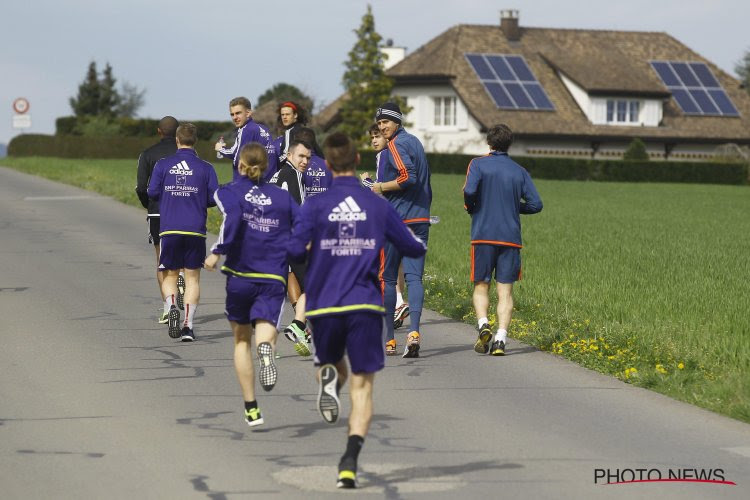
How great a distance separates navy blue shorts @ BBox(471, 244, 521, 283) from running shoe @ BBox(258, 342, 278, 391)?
12.1 ft

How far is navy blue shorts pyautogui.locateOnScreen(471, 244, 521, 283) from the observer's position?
39.0 feet

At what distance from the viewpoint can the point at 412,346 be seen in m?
11.5

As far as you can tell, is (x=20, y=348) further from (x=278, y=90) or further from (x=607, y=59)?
(x=278, y=90)

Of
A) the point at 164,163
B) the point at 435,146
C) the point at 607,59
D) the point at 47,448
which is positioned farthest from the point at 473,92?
the point at 47,448

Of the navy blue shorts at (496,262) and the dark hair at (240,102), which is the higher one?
the dark hair at (240,102)

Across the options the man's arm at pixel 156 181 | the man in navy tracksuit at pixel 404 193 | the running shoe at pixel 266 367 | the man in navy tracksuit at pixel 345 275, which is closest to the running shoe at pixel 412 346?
the man in navy tracksuit at pixel 404 193

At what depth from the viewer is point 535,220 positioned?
31.2 metres

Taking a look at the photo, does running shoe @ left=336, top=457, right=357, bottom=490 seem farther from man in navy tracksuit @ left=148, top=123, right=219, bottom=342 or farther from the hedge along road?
man in navy tracksuit @ left=148, top=123, right=219, bottom=342

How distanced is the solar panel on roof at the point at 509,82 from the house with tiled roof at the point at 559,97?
0.18ft

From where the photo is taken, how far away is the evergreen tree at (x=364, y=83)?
75.6 m

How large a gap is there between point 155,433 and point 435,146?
6759cm

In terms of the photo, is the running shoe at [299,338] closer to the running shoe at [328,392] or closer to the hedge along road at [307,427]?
the hedge along road at [307,427]

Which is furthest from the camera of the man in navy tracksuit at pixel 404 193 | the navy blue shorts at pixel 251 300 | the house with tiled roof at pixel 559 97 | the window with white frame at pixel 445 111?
the window with white frame at pixel 445 111

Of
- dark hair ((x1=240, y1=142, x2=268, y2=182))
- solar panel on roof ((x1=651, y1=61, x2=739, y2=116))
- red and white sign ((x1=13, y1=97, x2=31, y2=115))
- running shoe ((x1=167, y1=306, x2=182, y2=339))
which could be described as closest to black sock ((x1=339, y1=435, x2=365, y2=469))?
dark hair ((x1=240, y1=142, x2=268, y2=182))
